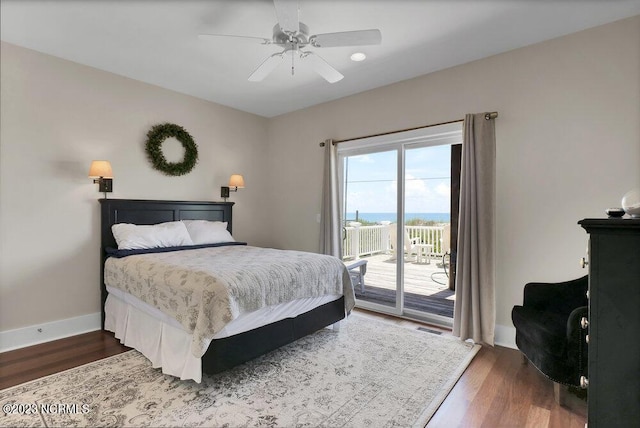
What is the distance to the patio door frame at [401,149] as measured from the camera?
10.9ft

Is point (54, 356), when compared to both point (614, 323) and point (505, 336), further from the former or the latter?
point (505, 336)

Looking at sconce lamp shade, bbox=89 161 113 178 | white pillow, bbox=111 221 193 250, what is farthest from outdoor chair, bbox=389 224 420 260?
sconce lamp shade, bbox=89 161 113 178

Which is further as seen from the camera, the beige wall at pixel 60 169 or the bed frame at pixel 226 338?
the beige wall at pixel 60 169

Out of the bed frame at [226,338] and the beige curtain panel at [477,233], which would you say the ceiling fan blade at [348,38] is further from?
the bed frame at [226,338]

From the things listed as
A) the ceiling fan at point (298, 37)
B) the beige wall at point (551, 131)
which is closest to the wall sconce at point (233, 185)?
the ceiling fan at point (298, 37)

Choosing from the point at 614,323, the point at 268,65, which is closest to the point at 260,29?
the point at 268,65

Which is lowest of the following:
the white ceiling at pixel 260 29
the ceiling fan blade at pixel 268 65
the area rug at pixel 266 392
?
the area rug at pixel 266 392

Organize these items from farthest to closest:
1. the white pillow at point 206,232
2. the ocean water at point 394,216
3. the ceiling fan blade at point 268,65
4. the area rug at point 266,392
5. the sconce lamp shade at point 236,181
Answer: the sconce lamp shade at point 236,181 → the white pillow at point 206,232 → the ocean water at point 394,216 → the ceiling fan blade at point 268,65 → the area rug at point 266,392

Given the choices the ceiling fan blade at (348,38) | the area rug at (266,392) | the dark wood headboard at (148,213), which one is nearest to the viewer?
the area rug at (266,392)

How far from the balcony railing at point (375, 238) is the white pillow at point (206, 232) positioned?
63.0 inches

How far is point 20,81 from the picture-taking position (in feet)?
9.27

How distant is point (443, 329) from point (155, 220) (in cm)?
348

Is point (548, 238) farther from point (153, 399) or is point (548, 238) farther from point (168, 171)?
point (168, 171)

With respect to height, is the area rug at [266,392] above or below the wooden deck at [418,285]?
below
